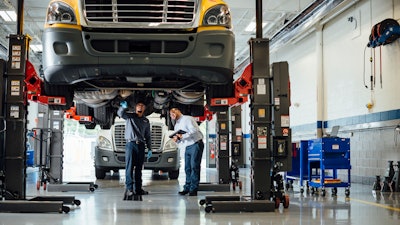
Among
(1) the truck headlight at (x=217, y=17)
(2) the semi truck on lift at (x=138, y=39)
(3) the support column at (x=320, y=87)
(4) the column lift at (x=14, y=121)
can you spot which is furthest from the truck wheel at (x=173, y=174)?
(1) the truck headlight at (x=217, y=17)

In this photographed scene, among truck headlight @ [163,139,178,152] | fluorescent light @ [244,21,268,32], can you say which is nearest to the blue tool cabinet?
truck headlight @ [163,139,178,152]

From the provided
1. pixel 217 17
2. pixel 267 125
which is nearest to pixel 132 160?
pixel 267 125

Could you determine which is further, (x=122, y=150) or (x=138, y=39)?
(x=122, y=150)

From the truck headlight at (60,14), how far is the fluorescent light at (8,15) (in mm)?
10963

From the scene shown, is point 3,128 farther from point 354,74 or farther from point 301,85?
point 301,85

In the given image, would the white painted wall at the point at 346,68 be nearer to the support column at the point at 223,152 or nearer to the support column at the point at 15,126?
the support column at the point at 223,152

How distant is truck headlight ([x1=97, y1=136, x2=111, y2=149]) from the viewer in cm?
1244

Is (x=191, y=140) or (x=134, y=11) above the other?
(x=134, y=11)

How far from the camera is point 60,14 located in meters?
4.95

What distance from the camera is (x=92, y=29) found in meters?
4.84

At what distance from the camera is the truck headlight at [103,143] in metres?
12.4

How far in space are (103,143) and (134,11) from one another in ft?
Result: 26.4

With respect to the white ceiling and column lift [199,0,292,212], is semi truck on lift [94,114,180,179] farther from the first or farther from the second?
column lift [199,0,292,212]

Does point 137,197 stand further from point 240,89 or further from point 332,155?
point 332,155
